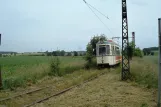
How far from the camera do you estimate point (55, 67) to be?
2264cm

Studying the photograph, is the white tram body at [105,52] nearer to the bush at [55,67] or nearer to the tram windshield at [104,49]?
the tram windshield at [104,49]

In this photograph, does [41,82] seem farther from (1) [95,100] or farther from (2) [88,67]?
(2) [88,67]

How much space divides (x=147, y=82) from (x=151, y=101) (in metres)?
5.10

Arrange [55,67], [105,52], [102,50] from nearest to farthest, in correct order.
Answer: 1. [55,67]
2. [105,52]
3. [102,50]

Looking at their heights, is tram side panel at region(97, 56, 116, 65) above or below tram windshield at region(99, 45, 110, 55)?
below

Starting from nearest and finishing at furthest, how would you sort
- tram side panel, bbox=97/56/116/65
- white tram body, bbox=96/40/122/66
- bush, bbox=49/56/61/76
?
1. bush, bbox=49/56/61/76
2. white tram body, bbox=96/40/122/66
3. tram side panel, bbox=97/56/116/65

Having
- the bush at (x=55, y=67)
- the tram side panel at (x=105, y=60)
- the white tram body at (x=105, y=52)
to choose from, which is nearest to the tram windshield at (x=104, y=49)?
the white tram body at (x=105, y=52)

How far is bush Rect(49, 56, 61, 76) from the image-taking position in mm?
22438

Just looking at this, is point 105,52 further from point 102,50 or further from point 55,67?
point 55,67

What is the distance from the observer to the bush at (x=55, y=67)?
73.6 feet

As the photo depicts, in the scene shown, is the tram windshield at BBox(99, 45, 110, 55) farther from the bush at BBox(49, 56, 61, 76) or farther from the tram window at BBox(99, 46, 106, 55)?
the bush at BBox(49, 56, 61, 76)

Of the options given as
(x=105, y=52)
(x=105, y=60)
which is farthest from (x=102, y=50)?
(x=105, y=60)

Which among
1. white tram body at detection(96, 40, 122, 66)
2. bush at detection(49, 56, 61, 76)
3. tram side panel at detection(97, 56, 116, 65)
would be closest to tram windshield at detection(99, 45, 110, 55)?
white tram body at detection(96, 40, 122, 66)

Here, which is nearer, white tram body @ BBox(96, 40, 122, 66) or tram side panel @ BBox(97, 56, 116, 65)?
white tram body @ BBox(96, 40, 122, 66)
